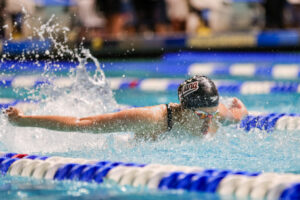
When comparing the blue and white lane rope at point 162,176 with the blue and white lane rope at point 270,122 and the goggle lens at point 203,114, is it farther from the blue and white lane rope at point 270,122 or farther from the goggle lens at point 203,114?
the blue and white lane rope at point 270,122

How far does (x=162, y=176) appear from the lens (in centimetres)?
264

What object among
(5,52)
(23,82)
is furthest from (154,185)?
(5,52)

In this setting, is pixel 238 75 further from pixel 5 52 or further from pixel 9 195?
pixel 9 195

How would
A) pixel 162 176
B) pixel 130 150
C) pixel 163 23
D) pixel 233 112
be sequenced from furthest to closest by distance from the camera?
pixel 163 23 → pixel 233 112 → pixel 130 150 → pixel 162 176

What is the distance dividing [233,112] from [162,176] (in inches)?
51.7

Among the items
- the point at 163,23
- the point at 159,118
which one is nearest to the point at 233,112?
the point at 159,118

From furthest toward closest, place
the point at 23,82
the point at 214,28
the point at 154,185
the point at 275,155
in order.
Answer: the point at 214,28 < the point at 23,82 < the point at 275,155 < the point at 154,185

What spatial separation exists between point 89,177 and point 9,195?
1.40 ft

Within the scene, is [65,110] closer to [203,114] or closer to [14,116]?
[14,116]

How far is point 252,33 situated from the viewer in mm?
8383

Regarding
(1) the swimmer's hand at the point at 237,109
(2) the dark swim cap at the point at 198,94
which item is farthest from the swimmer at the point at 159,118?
(1) the swimmer's hand at the point at 237,109

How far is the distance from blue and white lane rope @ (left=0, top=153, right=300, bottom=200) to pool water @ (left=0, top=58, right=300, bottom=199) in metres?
0.05

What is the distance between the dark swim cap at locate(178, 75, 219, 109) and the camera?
122 inches

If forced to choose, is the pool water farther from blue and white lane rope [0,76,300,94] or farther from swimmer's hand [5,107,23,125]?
blue and white lane rope [0,76,300,94]
